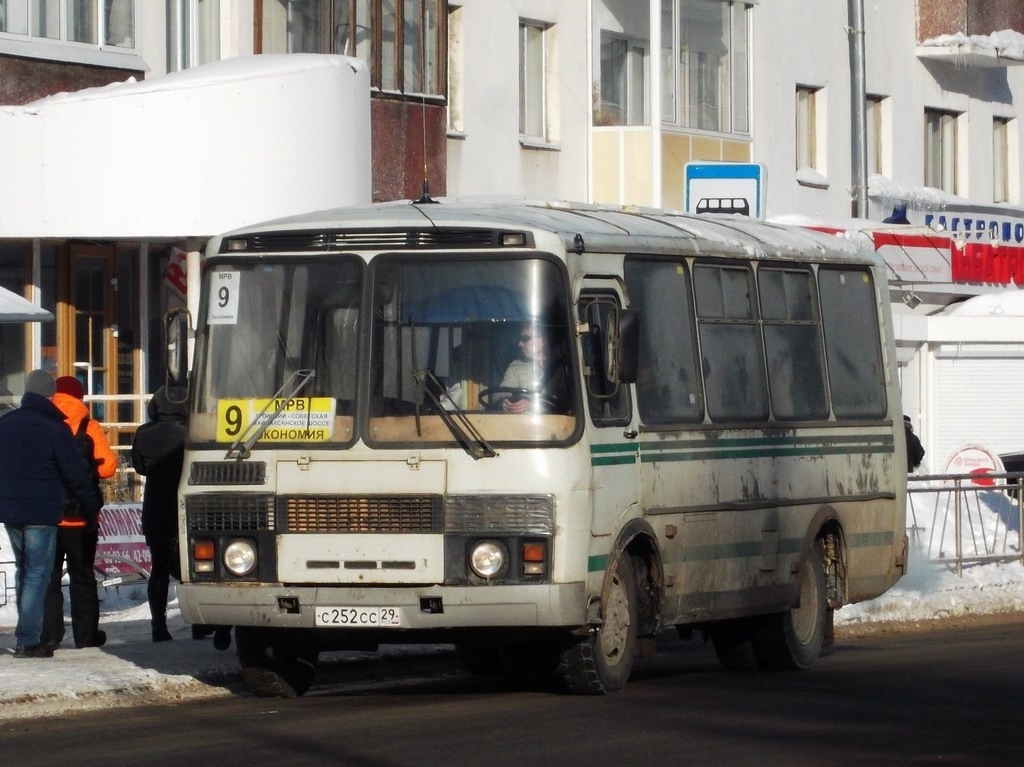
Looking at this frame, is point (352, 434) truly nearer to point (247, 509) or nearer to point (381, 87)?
point (247, 509)

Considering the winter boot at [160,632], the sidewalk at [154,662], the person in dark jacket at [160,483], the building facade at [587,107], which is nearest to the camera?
the sidewalk at [154,662]

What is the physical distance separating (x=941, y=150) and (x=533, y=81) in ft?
38.8

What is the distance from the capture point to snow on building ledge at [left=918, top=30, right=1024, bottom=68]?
1554 inches

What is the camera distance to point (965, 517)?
22297 mm

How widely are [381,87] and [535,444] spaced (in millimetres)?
15012

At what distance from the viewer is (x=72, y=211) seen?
2114cm

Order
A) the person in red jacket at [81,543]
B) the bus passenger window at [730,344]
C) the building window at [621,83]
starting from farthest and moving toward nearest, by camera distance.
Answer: the building window at [621,83]
the person in red jacket at [81,543]
the bus passenger window at [730,344]

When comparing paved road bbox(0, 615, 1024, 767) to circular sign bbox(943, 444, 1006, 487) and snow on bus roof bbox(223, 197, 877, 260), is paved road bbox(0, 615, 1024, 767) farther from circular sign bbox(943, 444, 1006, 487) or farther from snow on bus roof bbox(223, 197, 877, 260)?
circular sign bbox(943, 444, 1006, 487)

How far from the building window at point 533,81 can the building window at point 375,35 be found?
4136mm

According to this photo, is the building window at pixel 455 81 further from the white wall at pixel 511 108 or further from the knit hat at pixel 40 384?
the knit hat at pixel 40 384

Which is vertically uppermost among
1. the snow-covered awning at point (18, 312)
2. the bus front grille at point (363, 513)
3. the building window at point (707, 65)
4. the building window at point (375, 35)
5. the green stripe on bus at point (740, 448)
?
the building window at point (707, 65)

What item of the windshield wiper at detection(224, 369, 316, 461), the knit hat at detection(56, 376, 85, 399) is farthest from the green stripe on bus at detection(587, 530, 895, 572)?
the knit hat at detection(56, 376, 85, 399)

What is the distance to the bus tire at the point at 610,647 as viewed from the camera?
12.3m

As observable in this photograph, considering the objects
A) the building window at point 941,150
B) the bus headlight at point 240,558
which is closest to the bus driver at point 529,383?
the bus headlight at point 240,558
